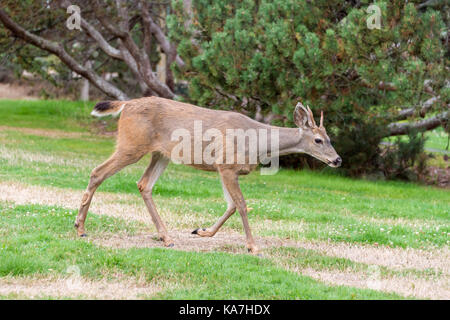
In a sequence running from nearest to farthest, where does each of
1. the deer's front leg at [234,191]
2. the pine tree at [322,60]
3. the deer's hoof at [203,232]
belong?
the deer's front leg at [234,191], the deer's hoof at [203,232], the pine tree at [322,60]

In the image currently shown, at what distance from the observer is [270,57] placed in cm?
1387

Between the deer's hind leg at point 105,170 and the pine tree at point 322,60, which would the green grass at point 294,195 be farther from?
the deer's hind leg at point 105,170

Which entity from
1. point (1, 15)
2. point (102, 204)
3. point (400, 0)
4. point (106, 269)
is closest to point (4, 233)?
point (106, 269)

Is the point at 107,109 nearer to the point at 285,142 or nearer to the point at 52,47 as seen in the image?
the point at 285,142

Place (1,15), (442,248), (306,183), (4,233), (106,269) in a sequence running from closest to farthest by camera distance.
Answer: (106,269) < (4,233) < (442,248) < (306,183) < (1,15)

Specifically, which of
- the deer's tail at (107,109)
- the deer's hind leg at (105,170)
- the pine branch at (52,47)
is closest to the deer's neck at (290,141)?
the deer's hind leg at (105,170)

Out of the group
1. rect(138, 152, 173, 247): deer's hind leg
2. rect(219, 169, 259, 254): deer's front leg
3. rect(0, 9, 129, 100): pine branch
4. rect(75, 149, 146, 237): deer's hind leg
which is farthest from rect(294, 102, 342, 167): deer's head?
rect(0, 9, 129, 100): pine branch

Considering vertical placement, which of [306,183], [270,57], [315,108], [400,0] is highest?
[400,0]

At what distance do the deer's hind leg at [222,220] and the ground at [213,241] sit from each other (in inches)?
5.0

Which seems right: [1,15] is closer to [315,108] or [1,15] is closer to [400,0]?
[315,108]

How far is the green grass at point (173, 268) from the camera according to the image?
6023 millimetres

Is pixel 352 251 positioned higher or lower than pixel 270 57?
lower
